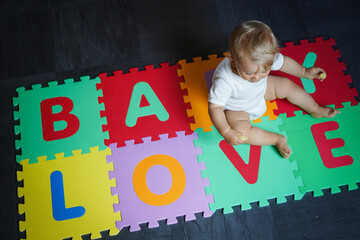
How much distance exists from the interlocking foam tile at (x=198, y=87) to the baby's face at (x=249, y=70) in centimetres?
34

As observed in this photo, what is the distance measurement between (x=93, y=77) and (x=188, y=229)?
79 centimetres

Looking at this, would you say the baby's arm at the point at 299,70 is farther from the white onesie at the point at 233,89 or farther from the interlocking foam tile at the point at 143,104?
the interlocking foam tile at the point at 143,104

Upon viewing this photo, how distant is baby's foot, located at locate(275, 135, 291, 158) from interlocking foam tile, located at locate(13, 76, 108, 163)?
72cm

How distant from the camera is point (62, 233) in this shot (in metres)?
1.24

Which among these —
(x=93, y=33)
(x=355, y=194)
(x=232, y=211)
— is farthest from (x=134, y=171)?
(x=355, y=194)

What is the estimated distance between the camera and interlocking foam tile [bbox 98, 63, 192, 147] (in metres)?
1.36

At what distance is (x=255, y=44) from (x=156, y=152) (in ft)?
2.01

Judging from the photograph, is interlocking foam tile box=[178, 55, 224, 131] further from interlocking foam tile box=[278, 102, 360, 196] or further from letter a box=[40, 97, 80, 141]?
letter a box=[40, 97, 80, 141]

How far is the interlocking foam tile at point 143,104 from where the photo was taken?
136 cm

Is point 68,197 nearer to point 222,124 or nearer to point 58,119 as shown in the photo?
point 58,119

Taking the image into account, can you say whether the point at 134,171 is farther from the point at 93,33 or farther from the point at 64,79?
the point at 93,33

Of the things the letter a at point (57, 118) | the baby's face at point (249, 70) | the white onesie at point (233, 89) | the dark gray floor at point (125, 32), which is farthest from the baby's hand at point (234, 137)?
the letter a at point (57, 118)

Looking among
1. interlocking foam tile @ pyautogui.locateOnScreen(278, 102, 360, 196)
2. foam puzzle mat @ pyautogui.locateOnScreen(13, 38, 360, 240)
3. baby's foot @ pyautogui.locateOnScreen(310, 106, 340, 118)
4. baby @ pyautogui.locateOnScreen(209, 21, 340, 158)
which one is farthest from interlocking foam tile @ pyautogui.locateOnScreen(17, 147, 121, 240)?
baby's foot @ pyautogui.locateOnScreen(310, 106, 340, 118)

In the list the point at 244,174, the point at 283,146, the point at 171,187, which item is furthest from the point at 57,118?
the point at 283,146
